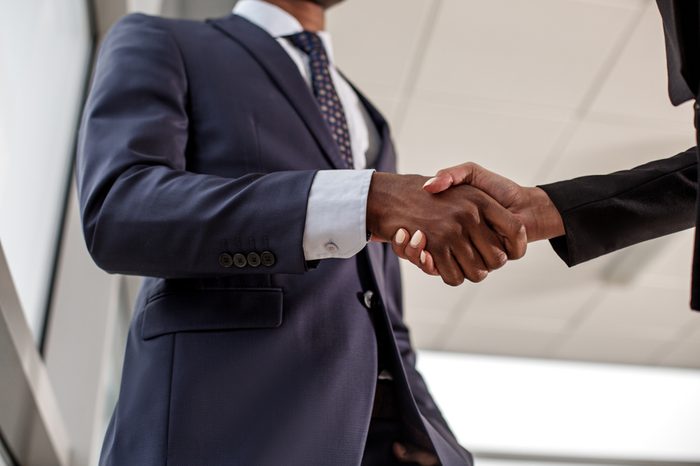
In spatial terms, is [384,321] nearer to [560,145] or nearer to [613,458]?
[560,145]

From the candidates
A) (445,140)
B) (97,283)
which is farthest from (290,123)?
(445,140)

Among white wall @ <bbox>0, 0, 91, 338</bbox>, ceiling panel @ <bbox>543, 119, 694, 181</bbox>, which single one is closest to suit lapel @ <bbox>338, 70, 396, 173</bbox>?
white wall @ <bbox>0, 0, 91, 338</bbox>

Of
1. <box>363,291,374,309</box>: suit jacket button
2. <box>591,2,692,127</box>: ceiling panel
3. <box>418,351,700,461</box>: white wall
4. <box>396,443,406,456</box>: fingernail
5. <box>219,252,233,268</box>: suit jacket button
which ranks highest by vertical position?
<box>219,252,233,268</box>: suit jacket button

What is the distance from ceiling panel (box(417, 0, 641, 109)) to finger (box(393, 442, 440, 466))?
203cm

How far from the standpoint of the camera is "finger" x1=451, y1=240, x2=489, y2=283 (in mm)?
830

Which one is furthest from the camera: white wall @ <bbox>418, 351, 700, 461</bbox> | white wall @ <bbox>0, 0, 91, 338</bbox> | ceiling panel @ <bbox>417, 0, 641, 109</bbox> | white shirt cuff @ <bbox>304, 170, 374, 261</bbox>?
white wall @ <bbox>418, 351, 700, 461</bbox>

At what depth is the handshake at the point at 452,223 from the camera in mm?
828

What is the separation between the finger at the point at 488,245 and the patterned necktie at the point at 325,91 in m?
0.32

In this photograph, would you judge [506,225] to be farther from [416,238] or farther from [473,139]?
[473,139]

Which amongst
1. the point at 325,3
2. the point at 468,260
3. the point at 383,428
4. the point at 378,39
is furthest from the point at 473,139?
the point at 468,260

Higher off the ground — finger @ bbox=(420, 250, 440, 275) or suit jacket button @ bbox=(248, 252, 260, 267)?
finger @ bbox=(420, 250, 440, 275)

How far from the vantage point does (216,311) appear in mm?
894

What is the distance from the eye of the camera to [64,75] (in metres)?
1.73

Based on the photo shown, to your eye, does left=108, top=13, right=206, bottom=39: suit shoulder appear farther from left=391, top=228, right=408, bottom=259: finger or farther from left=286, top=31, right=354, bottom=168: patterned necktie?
left=391, top=228, right=408, bottom=259: finger
